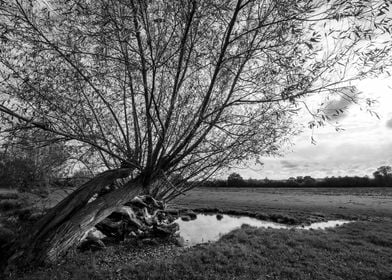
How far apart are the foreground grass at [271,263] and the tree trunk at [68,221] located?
0.61 meters

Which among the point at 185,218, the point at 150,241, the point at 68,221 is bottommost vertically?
the point at 185,218

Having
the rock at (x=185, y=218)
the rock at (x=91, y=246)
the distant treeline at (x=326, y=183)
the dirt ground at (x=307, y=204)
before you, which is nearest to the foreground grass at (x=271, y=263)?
the rock at (x=91, y=246)

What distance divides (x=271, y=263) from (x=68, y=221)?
26.3 ft

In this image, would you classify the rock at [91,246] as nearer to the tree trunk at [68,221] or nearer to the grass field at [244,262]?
the grass field at [244,262]

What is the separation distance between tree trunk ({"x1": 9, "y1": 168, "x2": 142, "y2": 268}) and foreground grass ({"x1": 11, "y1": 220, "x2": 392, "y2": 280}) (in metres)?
0.61

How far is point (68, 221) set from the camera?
6.84 metres

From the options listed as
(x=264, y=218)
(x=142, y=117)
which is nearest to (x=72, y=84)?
(x=142, y=117)

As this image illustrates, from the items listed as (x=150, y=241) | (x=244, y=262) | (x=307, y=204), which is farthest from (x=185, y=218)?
(x=307, y=204)

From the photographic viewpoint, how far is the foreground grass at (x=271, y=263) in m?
7.62

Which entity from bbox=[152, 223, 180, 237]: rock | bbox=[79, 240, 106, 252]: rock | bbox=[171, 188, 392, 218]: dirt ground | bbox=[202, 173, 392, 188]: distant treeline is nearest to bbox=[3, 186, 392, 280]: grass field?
bbox=[79, 240, 106, 252]: rock

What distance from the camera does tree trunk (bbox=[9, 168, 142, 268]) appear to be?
6.46 metres

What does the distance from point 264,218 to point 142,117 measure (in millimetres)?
21795

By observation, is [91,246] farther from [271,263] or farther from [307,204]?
[307,204]

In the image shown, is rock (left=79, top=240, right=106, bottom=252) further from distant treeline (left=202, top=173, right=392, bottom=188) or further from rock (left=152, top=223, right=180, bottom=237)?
distant treeline (left=202, top=173, right=392, bottom=188)
